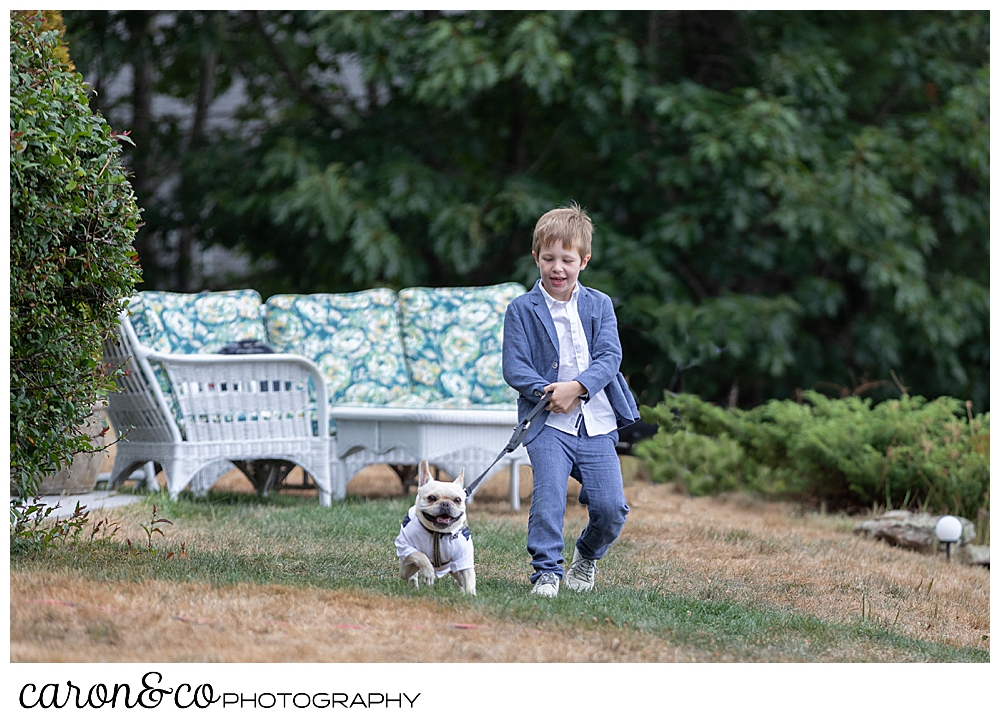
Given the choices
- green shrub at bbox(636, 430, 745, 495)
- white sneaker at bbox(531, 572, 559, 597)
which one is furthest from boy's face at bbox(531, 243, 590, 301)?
green shrub at bbox(636, 430, 745, 495)

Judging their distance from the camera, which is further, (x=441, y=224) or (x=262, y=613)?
(x=441, y=224)

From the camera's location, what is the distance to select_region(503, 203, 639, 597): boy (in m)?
3.47

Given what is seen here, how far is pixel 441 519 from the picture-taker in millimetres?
3305

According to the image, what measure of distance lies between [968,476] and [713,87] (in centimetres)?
508

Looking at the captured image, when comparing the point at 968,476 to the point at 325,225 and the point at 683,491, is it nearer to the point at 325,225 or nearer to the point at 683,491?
the point at 683,491

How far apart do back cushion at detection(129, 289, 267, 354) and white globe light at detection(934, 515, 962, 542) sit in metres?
3.93

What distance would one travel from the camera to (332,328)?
6.71 metres

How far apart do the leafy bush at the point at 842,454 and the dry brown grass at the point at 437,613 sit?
1252 mm

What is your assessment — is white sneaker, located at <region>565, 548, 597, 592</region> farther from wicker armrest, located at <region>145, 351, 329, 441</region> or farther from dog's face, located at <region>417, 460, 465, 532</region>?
wicker armrest, located at <region>145, 351, 329, 441</region>

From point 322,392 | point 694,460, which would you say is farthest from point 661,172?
point 322,392

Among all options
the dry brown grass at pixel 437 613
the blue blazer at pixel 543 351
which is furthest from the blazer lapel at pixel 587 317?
the dry brown grass at pixel 437 613

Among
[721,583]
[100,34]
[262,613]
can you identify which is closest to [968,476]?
[721,583]

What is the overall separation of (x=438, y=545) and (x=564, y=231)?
1083mm

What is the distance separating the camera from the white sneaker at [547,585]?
344cm
